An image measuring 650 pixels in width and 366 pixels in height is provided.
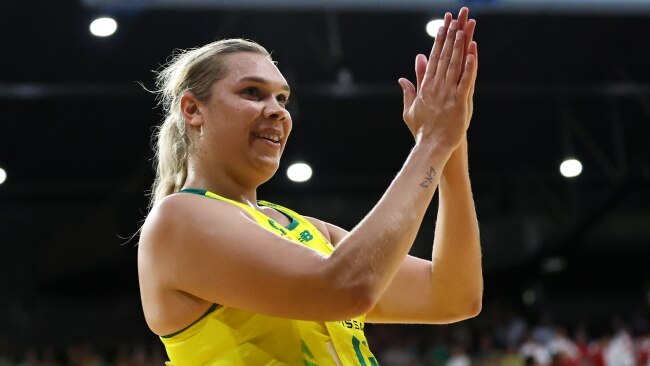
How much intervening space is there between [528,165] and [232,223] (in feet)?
47.5

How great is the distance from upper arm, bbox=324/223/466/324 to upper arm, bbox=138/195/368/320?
1.84ft

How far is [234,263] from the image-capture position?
2209 mm

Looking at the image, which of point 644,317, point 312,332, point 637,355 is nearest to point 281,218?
point 312,332

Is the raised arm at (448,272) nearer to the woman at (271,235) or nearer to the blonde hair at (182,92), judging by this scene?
the woman at (271,235)

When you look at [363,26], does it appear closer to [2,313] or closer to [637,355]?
[637,355]

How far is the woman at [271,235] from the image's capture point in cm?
215

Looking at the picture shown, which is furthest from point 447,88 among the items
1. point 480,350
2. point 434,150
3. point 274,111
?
point 480,350

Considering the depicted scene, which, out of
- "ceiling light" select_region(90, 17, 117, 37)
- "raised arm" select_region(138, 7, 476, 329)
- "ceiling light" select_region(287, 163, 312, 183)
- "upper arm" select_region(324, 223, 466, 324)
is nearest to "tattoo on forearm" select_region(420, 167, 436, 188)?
"raised arm" select_region(138, 7, 476, 329)

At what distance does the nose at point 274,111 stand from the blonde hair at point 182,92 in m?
0.14

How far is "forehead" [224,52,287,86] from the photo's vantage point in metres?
2.52

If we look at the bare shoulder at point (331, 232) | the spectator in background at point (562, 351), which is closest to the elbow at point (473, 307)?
the bare shoulder at point (331, 232)

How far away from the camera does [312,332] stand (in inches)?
92.8

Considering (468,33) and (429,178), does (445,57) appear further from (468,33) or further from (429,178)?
(429,178)

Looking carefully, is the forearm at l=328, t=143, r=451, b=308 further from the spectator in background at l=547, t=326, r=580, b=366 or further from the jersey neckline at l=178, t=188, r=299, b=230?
the spectator in background at l=547, t=326, r=580, b=366
